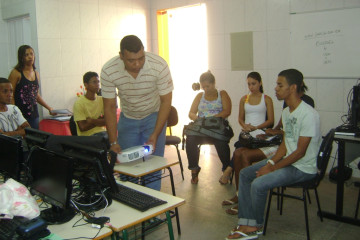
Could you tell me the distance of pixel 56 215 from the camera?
1827mm

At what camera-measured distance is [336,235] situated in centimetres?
287

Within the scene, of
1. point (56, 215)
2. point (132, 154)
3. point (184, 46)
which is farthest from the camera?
point (184, 46)

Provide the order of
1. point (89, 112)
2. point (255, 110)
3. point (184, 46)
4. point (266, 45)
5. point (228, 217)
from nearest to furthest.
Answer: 1. point (228, 217)
2. point (89, 112)
3. point (255, 110)
4. point (266, 45)
5. point (184, 46)

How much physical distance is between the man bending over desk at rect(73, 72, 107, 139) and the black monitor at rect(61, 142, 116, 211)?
161cm

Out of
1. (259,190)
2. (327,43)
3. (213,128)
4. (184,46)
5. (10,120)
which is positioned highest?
(184,46)

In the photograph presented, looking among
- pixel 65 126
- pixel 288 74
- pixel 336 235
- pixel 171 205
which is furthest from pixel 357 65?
pixel 65 126

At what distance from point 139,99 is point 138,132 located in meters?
0.29

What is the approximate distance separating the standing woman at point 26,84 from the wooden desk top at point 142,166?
76.9 inches

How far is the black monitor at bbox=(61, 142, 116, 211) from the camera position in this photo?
182 cm

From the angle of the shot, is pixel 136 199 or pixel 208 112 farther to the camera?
pixel 208 112

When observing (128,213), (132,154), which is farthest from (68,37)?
(128,213)

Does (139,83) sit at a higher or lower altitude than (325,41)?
lower

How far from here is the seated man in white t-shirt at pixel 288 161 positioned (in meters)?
2.66

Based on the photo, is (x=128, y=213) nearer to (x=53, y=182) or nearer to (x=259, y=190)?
(x=53, y=182)
